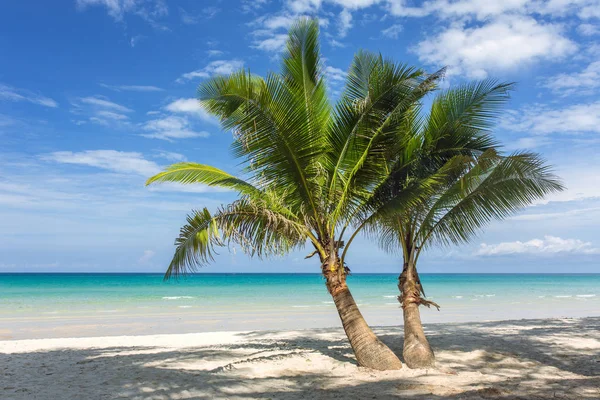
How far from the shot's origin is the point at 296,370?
709cm

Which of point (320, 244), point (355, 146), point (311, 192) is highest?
point (355, 146)

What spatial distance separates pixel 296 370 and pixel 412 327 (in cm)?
185

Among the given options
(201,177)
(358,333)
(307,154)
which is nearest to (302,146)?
(307,154)

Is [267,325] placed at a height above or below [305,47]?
below

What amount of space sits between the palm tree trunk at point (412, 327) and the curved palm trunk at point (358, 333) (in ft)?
0.88

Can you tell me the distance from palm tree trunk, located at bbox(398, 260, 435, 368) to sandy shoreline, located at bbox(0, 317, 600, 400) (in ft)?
0.78

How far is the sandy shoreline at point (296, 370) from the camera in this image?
19.1 feet

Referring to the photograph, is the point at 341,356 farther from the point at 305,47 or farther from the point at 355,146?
the point at 305,47

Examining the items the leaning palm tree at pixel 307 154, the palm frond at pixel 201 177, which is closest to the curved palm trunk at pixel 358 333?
the leaning palm tree at pixel 307 154

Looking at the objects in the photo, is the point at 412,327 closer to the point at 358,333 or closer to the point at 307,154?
the point at 358,333

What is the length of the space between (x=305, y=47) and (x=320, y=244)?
296 cm

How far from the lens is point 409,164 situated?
23.9ft

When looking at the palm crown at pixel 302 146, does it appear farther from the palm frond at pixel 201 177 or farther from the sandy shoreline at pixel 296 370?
the sandy shoreline at pixel 296 370

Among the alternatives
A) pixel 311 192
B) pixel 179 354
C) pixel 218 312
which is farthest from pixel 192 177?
pixel 218 312
